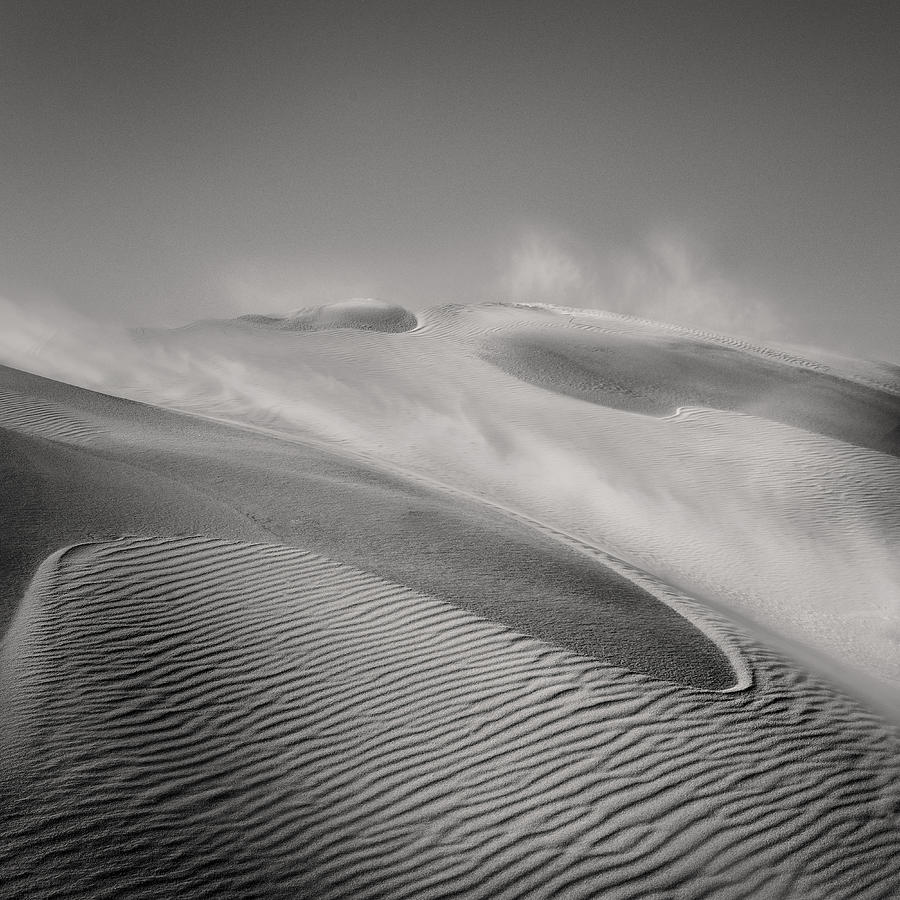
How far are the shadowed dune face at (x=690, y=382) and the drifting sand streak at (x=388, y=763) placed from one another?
48.3 feet

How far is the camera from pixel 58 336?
29.7 m

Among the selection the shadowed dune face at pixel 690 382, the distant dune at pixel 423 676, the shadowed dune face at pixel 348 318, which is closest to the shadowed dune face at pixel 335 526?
the distant dune at pixel 423 676

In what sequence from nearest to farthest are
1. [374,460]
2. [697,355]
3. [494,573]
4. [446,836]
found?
1. [446,836]
2. [494,573]
3. [374,460]
4. [697,355]

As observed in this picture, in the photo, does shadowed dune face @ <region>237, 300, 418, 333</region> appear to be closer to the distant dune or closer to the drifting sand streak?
the distant dune

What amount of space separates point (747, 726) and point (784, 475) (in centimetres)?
1228

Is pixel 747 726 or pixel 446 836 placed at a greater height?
pixel 747 726

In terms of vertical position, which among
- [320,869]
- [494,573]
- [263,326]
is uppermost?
[263,326]

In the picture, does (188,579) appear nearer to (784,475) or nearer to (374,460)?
(374,460)

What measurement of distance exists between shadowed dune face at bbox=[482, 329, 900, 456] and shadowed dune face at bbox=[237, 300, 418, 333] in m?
4.98

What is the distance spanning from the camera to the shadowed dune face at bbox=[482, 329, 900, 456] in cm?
2084

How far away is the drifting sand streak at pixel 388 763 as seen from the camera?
4.58 metres

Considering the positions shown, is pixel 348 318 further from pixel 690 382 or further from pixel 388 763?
pixel 388 763

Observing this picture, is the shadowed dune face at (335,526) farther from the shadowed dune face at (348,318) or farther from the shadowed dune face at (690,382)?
the shadowed dune face at (348,318)

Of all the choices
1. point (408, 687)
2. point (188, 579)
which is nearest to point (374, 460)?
point (188, 579)
